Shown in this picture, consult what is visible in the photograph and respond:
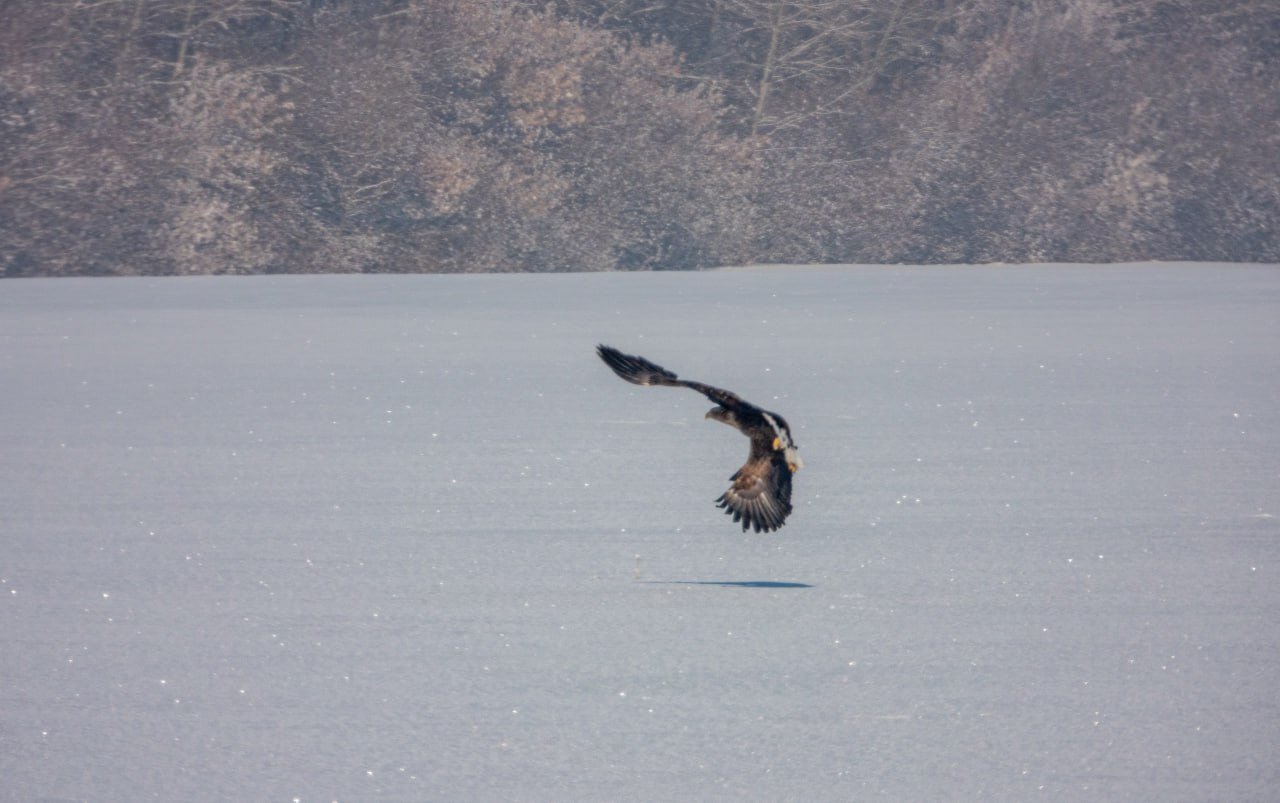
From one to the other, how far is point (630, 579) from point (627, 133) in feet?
79.3

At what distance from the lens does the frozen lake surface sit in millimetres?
5430

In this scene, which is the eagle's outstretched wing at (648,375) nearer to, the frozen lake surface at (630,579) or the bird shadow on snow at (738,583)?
the frozen lake surface at (630,579)

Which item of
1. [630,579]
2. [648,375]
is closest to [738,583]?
[630,579]

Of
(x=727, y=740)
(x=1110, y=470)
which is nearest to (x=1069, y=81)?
(x=1110, y=470)

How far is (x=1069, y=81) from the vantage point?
1319 inches

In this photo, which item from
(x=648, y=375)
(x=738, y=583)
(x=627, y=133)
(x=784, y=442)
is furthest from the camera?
(x=627, y=133)

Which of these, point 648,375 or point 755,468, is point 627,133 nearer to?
point 755,468

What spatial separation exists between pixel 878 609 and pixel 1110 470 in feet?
11.3

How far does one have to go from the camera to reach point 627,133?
103 feet

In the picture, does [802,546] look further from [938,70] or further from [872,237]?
[938,70]

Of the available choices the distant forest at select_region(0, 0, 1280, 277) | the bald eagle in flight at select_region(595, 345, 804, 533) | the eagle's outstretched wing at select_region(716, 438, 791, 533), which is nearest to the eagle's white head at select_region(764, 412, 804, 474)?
the bald eagle in flight at select_region(595, 345, 804, 533)

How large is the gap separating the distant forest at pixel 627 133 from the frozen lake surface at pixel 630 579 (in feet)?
44.9

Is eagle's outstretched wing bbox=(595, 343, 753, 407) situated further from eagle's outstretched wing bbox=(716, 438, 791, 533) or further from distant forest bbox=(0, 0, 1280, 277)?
distant forest bbox=(0, 0, 1280, 277)

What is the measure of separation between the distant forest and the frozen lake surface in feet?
44.9
